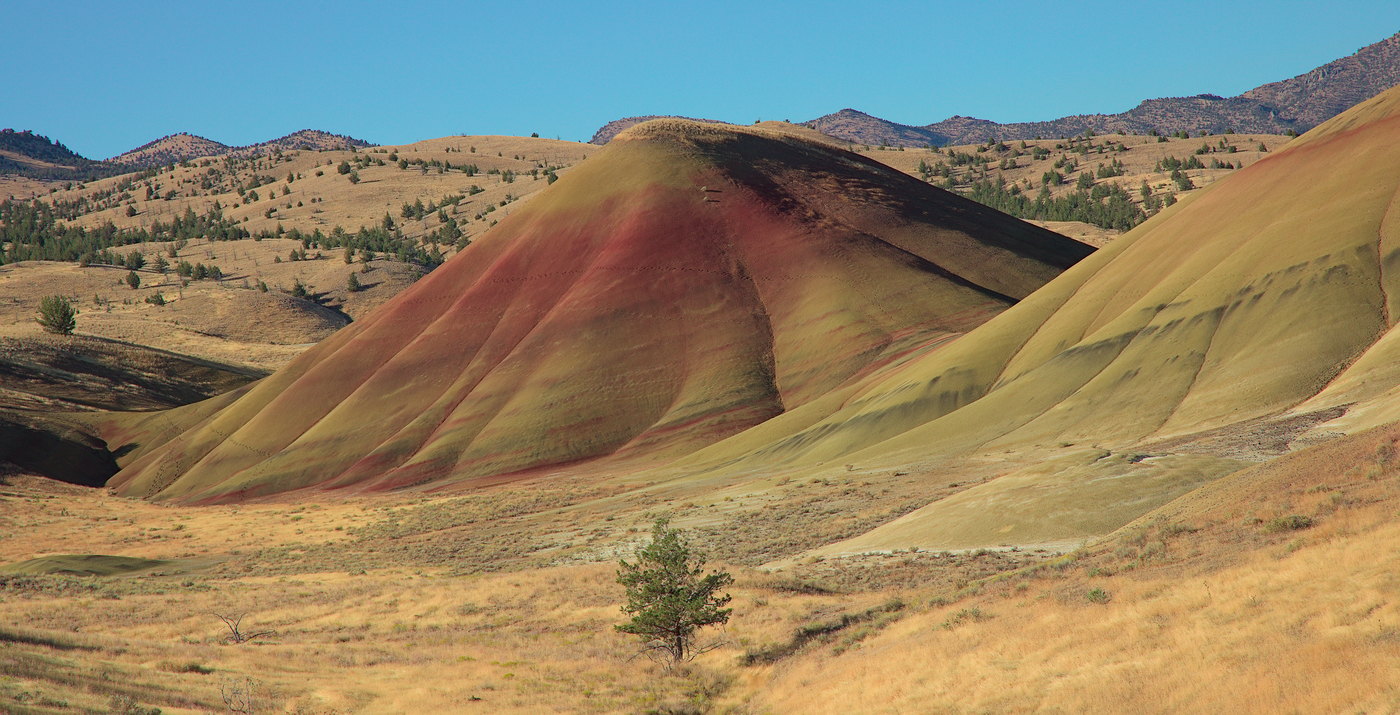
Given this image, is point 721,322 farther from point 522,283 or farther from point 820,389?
point 522,283

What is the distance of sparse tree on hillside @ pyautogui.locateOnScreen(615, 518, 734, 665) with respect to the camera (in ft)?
88.2

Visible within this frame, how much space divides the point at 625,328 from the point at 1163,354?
4339cm

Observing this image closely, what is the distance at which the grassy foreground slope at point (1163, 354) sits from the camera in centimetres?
3709

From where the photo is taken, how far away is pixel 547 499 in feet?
182

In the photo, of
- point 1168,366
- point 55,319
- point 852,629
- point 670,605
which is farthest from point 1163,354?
point 55,319

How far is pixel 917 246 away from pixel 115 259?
535 ft

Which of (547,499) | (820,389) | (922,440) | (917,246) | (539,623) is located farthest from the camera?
(917,246)

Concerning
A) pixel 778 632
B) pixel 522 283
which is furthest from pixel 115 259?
pixel 778 632

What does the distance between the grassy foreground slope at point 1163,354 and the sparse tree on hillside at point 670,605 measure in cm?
1009

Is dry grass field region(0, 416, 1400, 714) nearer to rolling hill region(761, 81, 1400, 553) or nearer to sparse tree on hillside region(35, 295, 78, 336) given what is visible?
rolling hill region(761, 81, 1400, 553)

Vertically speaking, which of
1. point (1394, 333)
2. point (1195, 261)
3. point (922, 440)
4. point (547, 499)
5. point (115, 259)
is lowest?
point (547, 499)

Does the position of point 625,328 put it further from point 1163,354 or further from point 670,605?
point 670,605

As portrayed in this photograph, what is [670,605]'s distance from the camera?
26750mm

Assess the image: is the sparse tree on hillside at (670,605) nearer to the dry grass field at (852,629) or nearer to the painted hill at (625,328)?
the dry grass field at (852,629)
